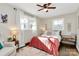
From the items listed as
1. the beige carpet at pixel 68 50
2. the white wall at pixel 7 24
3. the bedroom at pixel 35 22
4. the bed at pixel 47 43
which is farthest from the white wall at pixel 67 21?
the white wall at pixel 7 24

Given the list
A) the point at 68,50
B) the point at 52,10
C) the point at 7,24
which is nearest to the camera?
the point at 52,10

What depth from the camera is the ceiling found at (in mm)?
2123

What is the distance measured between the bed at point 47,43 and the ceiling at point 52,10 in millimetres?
538

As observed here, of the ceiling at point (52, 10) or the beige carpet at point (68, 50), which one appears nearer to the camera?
the ceiling at point (52, 10)

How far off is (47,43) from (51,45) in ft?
0.35

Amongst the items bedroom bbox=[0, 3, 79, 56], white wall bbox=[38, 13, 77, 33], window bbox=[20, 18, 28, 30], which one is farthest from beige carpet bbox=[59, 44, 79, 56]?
window bbox=[20, 18, 28, 30]

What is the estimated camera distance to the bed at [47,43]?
2318mm

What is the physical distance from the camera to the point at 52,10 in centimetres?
222

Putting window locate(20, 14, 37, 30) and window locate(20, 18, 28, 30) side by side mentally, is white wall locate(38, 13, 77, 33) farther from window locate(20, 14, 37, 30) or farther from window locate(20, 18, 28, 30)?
window locate(20, 18, 28, 30)

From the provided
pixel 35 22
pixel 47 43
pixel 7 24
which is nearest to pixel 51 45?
pixel 47 43

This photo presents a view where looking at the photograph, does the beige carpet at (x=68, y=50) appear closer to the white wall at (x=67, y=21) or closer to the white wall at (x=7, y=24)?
the white wall at (x=67, y=21)

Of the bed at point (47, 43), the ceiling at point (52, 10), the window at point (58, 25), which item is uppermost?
the ceiling at point (52, 10)

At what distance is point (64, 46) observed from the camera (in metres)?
2.40

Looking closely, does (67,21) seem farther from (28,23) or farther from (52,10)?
(28,23)
